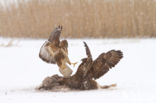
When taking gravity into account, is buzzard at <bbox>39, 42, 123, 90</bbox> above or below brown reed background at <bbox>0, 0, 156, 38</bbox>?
below

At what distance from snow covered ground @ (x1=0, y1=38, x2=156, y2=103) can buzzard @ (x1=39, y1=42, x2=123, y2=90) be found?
0.11 meters

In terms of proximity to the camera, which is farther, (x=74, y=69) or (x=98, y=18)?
(x=98, y=18)

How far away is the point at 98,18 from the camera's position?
748 cm

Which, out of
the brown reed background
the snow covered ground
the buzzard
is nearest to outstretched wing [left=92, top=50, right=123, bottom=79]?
the buzzard

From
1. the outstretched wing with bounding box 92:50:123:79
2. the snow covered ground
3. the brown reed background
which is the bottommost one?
the snow covered ground

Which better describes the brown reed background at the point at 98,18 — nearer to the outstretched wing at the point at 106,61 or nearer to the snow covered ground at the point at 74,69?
the snow covered ground at the point at 74,69

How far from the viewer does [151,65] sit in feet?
12.3

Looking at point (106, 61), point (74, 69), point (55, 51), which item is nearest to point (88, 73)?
point (106, 61)

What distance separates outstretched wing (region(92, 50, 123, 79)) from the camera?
96.0 inches

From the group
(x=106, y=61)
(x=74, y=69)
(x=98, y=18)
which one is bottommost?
(x=74, y=69)

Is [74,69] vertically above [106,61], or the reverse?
[106,61]

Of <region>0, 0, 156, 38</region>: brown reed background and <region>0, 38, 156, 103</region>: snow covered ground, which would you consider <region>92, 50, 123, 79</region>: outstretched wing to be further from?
<region>0, 0, 156, 38</region>: brown reed background

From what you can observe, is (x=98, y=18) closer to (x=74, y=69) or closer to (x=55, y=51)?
(x=74, y=69)

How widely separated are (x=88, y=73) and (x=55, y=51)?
0.23 meters
